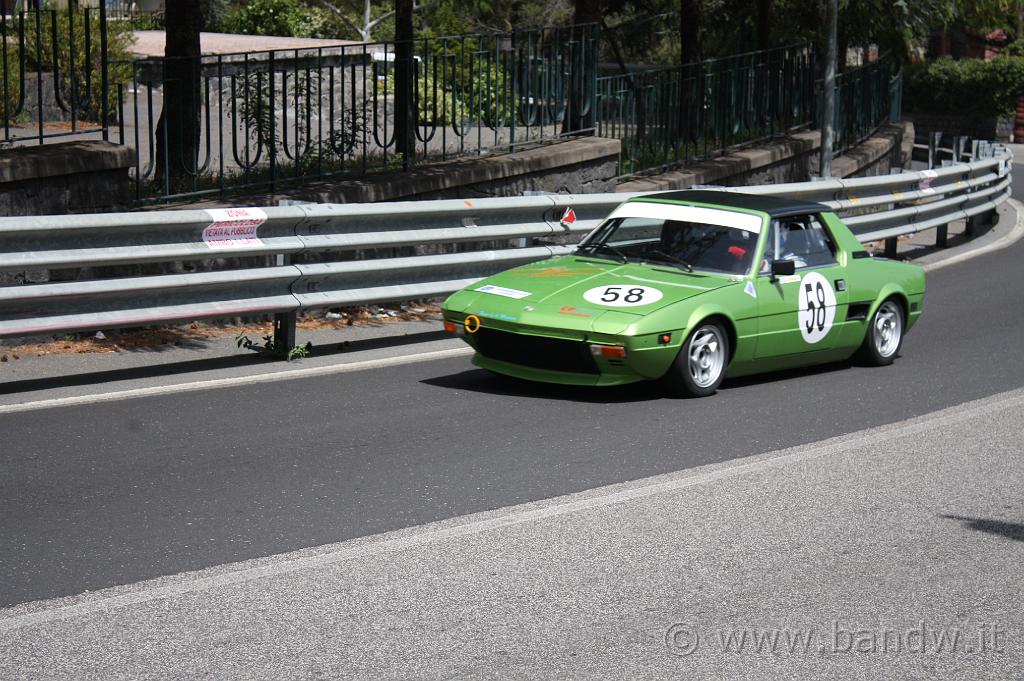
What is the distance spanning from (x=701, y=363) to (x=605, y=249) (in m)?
1.35

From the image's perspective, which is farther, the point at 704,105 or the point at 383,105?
the point at 704,105

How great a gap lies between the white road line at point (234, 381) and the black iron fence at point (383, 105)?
2.52 m

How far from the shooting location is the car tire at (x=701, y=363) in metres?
9.02

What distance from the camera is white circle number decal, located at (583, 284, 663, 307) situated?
899 cm

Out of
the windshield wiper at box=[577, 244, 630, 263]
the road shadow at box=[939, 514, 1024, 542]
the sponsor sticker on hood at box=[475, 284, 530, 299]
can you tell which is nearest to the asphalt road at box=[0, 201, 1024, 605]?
the sponsor sticker on hood at box=[475, 284, 530, 299]

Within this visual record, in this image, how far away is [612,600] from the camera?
5359 mm

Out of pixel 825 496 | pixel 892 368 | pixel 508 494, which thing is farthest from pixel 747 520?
pixel 892 368

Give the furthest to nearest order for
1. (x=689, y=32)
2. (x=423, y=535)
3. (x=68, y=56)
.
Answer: (x=689, y=32) < (x=68, y=56) < (x=423, y=535)

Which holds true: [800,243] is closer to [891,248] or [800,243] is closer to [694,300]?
[694,300]

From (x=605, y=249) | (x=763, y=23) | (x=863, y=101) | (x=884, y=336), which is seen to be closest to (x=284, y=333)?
(x=605, y=249)

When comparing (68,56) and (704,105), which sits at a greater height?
(68,56)

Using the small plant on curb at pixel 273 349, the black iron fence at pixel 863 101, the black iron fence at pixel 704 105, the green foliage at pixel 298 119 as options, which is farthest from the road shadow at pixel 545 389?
the black iron fence at pixel 863 101

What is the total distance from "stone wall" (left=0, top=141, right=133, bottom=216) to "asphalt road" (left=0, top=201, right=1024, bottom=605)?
2.56 meters

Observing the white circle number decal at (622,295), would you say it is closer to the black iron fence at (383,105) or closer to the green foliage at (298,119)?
the black iron fence at (383,105)
